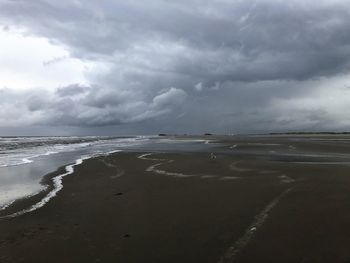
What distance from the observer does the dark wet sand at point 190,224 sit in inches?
307

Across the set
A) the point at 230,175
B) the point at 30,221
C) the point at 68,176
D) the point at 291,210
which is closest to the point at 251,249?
the point at 291,210

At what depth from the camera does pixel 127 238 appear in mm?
8953

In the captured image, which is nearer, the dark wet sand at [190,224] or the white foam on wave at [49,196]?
the dark wet sand at [190,224]

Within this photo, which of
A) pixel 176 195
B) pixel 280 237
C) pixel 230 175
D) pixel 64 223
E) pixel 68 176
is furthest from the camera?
pixel 68 176

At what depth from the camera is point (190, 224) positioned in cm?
996

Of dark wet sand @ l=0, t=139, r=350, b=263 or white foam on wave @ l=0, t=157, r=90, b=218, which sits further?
white foam on wave @ l=0, t=157, r=90, b=218

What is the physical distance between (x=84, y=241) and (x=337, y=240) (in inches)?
214

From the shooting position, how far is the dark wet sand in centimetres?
779

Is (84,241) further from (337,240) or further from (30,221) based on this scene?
(337,240)

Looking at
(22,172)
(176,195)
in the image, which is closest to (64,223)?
(176,195)

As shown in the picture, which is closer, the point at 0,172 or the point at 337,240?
the point at 337,240

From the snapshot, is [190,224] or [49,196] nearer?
[190,224]

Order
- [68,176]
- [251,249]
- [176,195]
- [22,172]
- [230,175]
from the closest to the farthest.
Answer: [251,249] → [176,195] → [230,175] → [68,176] → [22,172]

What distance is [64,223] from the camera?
10.6 meters
